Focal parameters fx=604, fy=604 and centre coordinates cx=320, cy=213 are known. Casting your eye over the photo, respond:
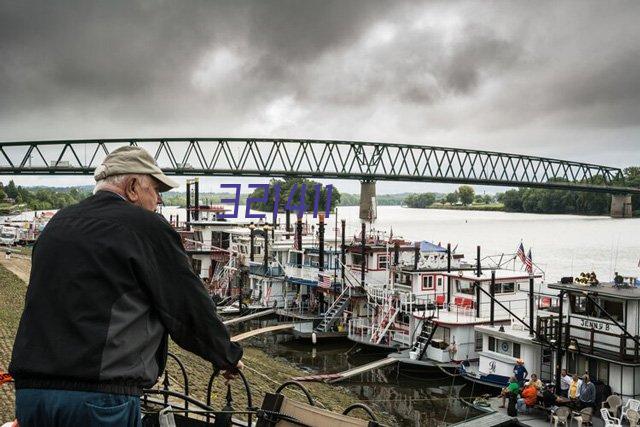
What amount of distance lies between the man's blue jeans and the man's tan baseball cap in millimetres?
1071

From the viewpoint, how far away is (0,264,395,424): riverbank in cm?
1644

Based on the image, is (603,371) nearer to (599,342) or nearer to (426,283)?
(599,342)

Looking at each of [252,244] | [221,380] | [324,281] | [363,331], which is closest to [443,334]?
[363,331]

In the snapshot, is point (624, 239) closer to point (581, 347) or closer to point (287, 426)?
point (581, 347)

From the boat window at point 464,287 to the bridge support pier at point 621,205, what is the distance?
121707 mm

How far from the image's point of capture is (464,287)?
30.0m

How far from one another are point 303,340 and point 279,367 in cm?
680

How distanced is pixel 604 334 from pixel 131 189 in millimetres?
19225

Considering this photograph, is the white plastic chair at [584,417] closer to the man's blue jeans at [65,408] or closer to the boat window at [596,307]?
the boat window at [596,307]

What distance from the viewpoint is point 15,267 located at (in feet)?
149

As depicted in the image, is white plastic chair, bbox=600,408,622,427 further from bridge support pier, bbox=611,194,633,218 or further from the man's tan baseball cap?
bridge support pier, bbox=611,194,633,218

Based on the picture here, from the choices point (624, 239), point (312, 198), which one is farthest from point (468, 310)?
point (312, 198)

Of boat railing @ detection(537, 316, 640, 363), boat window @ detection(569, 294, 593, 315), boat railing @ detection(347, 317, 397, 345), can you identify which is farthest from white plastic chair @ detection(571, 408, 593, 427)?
boat railing @ detection(347, 317, 397, 345)

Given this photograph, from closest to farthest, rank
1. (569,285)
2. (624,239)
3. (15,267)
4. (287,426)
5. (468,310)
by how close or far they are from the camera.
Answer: (287,426) < (569,285) < (468,310) < (15,267) < (624,239)
